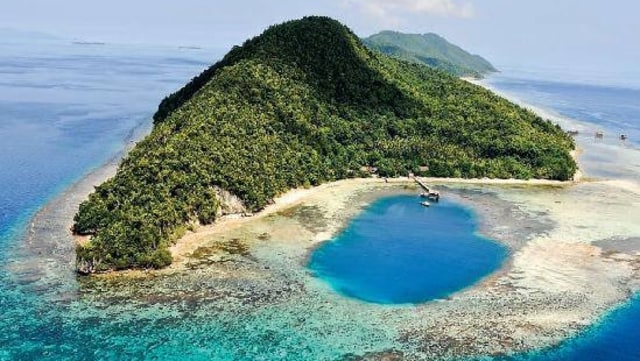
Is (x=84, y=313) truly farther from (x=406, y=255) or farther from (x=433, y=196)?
(x=433, y=196)

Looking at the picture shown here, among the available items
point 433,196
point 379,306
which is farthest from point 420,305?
point 433,196

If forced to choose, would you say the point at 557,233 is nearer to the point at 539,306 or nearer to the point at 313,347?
the point at 539,306

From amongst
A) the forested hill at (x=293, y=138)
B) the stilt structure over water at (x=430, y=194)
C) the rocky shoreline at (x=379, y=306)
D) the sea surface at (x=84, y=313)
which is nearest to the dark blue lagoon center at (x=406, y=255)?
the sea surface at (x=84, y=313)

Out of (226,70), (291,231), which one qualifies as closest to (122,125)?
(226,70)

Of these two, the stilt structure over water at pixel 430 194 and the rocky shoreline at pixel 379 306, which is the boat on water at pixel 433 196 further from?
the rocky shoreline at pixel 379 306

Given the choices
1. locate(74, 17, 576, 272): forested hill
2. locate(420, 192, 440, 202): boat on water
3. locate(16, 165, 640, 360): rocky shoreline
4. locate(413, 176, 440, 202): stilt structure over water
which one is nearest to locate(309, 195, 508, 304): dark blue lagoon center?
locate(16, 165, 640, 360): rocky shoreline

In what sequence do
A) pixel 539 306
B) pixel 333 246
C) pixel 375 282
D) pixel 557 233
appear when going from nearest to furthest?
1. pixel 539 306
2. pixel 375 282
3. pixel 333 246
4. pixel 557 233
